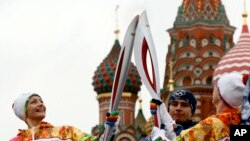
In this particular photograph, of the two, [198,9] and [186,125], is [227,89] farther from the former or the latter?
[198,9]

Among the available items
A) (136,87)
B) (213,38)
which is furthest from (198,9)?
(136,87)

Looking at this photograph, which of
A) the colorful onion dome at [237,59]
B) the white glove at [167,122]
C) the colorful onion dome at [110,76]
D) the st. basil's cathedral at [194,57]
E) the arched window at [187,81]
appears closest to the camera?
the white glove at [167,122]

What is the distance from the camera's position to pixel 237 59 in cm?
4959

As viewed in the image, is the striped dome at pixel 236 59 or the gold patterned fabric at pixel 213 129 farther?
the striped dome at pixel 236 59

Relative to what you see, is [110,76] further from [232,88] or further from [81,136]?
[232,88]

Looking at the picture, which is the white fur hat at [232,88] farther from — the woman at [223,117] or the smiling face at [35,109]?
the smiling face at [35,109]

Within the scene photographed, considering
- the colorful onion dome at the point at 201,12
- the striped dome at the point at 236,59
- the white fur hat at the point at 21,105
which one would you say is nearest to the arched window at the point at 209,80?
the striped dome at the point at 236,59

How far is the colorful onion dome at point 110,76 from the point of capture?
55812mm

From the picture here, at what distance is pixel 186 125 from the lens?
9211mm

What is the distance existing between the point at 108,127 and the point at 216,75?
4123cm

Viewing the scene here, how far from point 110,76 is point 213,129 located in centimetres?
4902

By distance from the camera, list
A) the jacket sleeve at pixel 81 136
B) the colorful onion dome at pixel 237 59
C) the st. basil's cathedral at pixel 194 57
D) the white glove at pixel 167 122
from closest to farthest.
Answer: the jacket sleeve at pixel 81 136 → the white glove at pixel 167 122 → the colorful onion dome at pixel 237 59 → the st. basil's cathedral at pixel 194 57

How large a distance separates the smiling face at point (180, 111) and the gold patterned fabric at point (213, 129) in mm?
1239

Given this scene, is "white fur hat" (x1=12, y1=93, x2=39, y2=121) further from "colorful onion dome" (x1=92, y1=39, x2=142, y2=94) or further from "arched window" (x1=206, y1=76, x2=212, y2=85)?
"colorful onion dome" (x1=92, y1=39, x2=142, y2=94)
